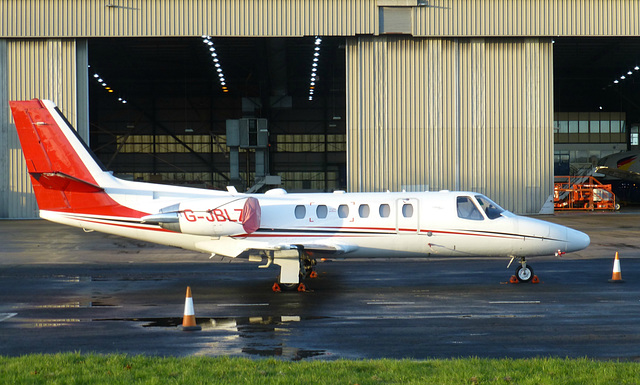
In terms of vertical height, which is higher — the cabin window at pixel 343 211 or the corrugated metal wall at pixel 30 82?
the corrugated metal wall at pixel 30 82

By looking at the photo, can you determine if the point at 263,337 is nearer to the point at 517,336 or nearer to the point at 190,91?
the point at 517,336

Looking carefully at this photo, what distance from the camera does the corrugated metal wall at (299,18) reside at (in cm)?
3772

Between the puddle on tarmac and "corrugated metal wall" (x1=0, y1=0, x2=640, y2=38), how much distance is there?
→ 26.6 m

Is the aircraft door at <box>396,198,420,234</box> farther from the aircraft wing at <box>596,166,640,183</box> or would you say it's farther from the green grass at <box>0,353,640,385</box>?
the aircraft wing at <box>596,166,640,183</box>

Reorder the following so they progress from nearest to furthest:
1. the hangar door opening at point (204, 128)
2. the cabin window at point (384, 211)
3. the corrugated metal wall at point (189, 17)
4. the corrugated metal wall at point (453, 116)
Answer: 1. the cabin window at point (384, 211)
2. the corrugated metal wall at point (189, 17)
3. the corrugated metal wall at point (453, 116)
4. the hangar door opening at point (204, 128)

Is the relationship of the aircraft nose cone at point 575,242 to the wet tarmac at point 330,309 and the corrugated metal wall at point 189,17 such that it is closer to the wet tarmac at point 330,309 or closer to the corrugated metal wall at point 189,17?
the wet tarmac at point 330,309

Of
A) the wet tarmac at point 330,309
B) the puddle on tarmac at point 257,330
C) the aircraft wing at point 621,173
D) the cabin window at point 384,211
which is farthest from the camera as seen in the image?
the aircraft wing at point 621,173

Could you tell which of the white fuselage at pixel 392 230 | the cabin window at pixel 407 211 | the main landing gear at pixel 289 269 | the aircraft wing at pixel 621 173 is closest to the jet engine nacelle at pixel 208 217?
the white fuselage at pixel 392 230

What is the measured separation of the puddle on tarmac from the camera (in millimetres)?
10709

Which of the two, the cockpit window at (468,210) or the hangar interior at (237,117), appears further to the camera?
the hangar interior at (237,117)

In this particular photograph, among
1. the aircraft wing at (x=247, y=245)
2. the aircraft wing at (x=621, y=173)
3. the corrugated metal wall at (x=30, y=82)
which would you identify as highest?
the corrugated metal wall at (x=30, y=82)

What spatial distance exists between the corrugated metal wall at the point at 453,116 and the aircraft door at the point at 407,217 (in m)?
21.5

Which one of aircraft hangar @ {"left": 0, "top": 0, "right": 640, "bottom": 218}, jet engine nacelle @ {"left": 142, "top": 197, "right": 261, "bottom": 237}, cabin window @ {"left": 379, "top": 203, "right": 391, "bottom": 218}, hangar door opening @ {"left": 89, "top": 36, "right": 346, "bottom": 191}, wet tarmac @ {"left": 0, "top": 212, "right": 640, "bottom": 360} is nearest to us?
wet tarmac @ {"left": 0, "top": 212, "right": 640, "bottom": 360}

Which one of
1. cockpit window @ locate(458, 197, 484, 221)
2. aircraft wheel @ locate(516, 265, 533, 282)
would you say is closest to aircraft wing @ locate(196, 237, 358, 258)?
cockpit window @ locate(458, 197, 484, 221)
